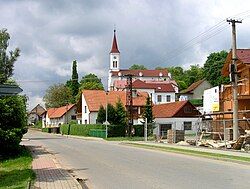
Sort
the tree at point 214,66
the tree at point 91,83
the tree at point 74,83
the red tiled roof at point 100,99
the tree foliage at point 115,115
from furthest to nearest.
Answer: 1. the tree at point 74,83
2. the tree at point 91,83
3. the tree at point 214,66
4. the red tiled roof at point 100,99
5. the tree foliage at point 115,115

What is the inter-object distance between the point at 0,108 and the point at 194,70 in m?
123

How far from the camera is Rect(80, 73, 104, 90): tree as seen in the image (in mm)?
131500

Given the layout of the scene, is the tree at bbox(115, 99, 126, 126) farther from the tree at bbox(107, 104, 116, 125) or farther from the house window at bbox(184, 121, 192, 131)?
the house window at bbox(184, 121, 192, 131)

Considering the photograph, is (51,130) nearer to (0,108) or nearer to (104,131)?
(104,131)

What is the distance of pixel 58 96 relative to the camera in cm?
12825

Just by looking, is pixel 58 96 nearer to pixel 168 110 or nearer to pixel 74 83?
pixel 74 83

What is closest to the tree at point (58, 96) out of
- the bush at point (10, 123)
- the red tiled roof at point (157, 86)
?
the red tiled roof at point (157, 86)

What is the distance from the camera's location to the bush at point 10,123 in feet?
79.3

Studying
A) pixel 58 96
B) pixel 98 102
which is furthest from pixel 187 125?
pixel 58 96

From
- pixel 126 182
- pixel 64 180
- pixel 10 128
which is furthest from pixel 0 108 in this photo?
pixel 126 182

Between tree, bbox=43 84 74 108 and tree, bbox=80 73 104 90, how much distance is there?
5.03 meters

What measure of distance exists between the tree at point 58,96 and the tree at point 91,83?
5033mm

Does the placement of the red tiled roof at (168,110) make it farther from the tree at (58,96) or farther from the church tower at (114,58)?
the church tower at (114,58)

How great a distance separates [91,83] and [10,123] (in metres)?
109
